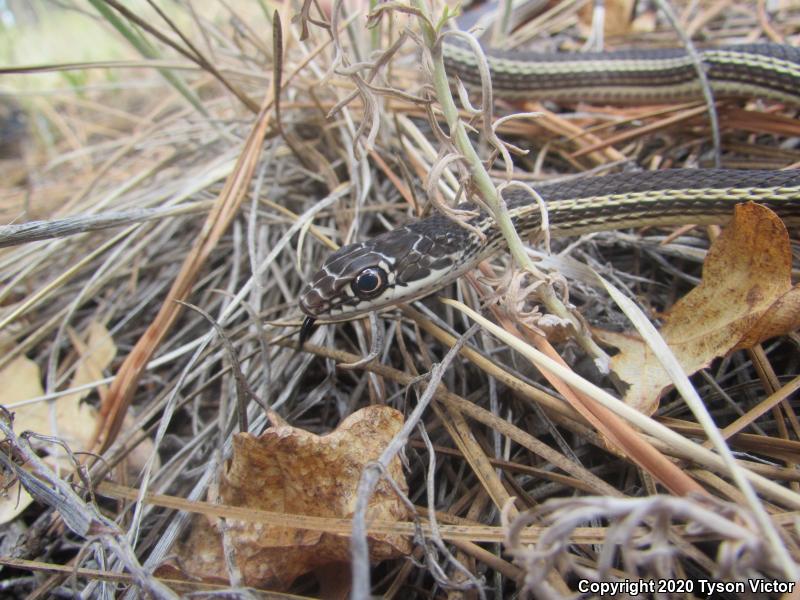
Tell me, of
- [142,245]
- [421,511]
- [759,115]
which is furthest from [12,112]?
[759,115]

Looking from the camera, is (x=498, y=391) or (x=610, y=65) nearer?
(x=498, y=391)

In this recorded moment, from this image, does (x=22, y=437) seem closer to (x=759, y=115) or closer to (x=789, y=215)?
(x=789, y=215)

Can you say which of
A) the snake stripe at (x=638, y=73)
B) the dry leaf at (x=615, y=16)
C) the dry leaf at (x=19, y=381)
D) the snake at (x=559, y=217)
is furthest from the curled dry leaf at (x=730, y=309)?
the dry leaf at (x=615, y=16)

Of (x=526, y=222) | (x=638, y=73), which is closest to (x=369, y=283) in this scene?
(x=526, y=222)

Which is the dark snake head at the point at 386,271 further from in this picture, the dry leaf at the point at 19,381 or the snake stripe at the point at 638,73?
the snake stripe at the point at 638,73

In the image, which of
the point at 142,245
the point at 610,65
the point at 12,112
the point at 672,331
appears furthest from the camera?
the point at 12,112

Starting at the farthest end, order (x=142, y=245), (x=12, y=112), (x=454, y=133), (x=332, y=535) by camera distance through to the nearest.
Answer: (x=12, y=112), (x=142, y=245), (x=454, y=133), (x=332, y=535)

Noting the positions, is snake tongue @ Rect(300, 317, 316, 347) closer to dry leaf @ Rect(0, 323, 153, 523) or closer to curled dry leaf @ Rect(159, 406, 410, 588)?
curled dry leaf @ Rect(159, 406, 410, 588)

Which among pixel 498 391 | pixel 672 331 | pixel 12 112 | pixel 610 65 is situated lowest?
pixel 498 391
